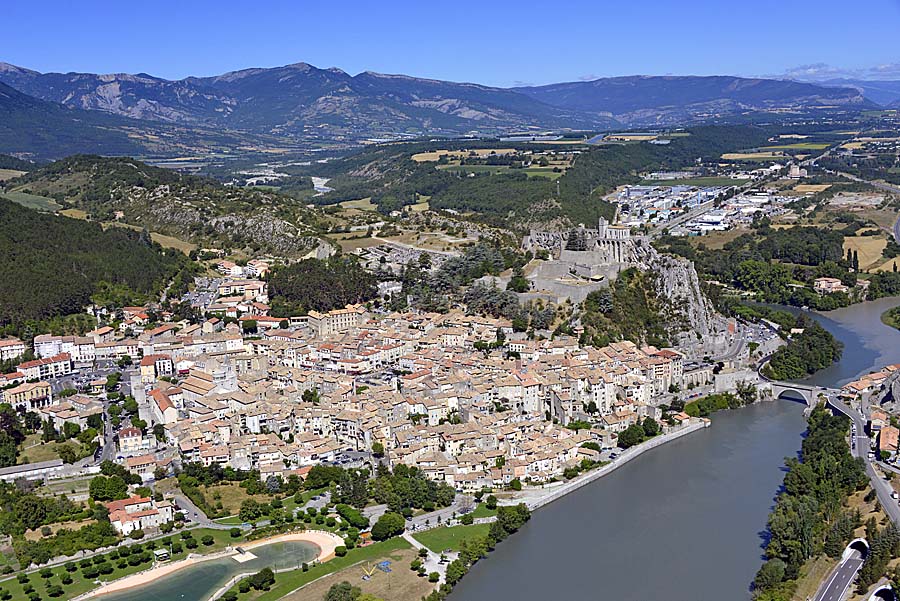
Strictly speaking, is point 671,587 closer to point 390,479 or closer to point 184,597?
point 390,479

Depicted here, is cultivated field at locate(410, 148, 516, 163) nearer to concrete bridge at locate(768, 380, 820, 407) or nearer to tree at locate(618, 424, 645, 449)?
concrete bridge at locate(768, 380, 820, 407)

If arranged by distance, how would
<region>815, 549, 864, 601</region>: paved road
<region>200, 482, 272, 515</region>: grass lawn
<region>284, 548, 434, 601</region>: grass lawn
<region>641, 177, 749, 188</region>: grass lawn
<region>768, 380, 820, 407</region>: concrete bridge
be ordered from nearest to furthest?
<region>815, 549, 864, 601</region>: paved road → <region>284, 548, 434, 601</region>: grass lawn → <region>200, 482, 272, 515</region>: grass lawn → <region>768, 380, 820, 407</region>: concrete bridge → <region>641, 177, 749, 188</region>: grass lawn

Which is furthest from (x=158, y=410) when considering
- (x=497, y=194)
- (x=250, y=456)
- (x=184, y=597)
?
(x=497, y=194)

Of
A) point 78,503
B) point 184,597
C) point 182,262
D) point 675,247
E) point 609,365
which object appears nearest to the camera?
point 184,597

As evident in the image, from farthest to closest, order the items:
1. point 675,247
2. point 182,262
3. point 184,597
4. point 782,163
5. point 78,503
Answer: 1. point 782,163
2. point 675,247
3. point 182,262
4. point 78,503
5. point 184,597

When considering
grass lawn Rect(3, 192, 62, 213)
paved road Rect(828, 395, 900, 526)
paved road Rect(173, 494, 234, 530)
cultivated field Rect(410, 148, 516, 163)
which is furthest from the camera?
cultivated field Rect(410, 148, 516, 163)

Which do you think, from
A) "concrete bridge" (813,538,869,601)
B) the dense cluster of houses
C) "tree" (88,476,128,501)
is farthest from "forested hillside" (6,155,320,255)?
"concrete bridge" (813,538,869,601)
